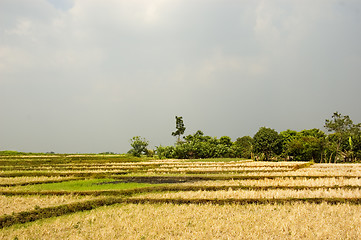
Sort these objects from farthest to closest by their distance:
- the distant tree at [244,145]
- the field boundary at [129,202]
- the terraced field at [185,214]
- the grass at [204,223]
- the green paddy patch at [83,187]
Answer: the distant tree at [244,145] < the green paddy patch at [83,187] < the field boundary at [129,202] < the terraced field at [185,214] < the grass at [204,223]

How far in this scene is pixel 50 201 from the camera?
37.9 ft

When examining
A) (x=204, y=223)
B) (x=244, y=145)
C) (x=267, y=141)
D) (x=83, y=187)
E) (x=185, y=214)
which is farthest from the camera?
(x=244, y=145)

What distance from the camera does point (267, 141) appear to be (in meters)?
55.3

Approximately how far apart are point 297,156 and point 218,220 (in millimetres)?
55586

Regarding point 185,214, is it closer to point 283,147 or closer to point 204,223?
point 204,223

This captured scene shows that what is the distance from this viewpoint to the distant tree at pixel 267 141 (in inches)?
2179

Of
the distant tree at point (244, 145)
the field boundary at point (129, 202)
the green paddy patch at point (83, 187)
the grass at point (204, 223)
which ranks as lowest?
the grass at point (204, 223)

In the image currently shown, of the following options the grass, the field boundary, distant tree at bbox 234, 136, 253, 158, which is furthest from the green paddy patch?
distant tree at bbox 234, 136, 253, 158

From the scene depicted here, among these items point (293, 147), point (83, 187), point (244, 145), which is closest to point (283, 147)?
point (293, 147)

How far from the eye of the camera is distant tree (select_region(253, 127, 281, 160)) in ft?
182

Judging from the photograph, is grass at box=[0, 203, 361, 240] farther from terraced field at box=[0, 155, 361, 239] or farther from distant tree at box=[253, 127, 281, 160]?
distant tree at box=[253, 127, 281, 160]

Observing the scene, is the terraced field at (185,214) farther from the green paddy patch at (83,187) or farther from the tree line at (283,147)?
the tree line at (283,147)

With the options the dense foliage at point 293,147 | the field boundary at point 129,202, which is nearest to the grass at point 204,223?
the field boundary at point 129,202

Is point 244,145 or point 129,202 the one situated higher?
point 244,145
